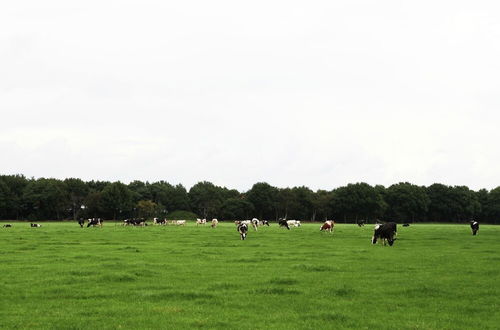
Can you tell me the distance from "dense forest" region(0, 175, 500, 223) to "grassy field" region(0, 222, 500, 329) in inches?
4836

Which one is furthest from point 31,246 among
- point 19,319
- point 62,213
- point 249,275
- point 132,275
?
point 62,213

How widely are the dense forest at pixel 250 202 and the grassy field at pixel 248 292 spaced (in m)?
123

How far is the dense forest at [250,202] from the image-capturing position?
15000cm

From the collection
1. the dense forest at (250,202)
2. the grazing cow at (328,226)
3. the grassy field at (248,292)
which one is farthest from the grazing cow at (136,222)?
the grassy field at (248,292)

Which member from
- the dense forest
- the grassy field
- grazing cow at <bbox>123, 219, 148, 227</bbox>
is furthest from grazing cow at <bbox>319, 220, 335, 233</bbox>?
the dense forest

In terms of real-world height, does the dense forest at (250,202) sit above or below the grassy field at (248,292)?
above

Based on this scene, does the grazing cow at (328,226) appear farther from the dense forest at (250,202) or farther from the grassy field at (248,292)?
the dense forest at (250,202)

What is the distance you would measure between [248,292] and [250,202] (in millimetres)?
149395

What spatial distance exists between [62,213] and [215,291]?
151621mm

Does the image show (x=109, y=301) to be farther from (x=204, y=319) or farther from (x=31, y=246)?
(x=31, y=246)

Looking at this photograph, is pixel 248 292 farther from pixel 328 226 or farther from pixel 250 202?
pixel 250 202

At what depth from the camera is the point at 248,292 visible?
1683 centimetres

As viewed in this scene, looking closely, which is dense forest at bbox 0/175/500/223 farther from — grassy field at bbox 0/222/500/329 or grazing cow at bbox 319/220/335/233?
grassy field at bbox 0/222/500/329

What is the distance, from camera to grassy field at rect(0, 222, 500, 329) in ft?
43.0
